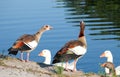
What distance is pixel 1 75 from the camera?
13.2 metres

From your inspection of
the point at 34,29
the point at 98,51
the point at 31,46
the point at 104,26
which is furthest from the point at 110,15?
the point at 31,46

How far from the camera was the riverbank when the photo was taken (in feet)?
44.3

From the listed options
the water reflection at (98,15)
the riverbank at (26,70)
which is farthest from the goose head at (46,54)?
the riverbank at (26,70)

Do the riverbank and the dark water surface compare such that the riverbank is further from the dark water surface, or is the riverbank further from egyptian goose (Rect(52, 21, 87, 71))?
the dark water surface

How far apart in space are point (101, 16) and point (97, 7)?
8.49 m

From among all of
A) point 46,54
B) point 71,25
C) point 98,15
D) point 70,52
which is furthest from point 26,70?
point 98,15

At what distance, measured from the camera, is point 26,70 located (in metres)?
14.0

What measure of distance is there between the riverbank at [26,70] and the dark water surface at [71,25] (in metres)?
6.79

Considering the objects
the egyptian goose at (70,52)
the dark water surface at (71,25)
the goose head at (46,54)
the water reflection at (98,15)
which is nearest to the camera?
the egyptian goose at (70,52)

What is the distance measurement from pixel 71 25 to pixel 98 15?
690 cm

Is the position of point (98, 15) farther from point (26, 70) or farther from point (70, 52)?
point (26, 70)

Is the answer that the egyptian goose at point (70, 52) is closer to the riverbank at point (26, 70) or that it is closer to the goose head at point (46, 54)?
the riverbank at point (26, 70)

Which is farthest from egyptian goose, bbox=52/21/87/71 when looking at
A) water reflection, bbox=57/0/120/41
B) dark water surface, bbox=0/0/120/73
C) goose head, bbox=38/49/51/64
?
water reflection, bbox=57/0/120/41

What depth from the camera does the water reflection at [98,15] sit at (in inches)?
1314
